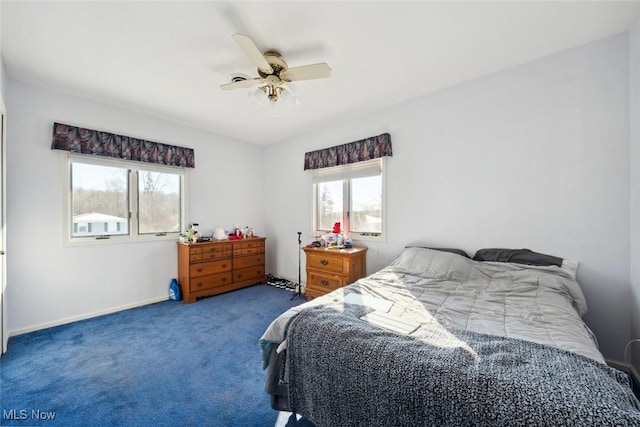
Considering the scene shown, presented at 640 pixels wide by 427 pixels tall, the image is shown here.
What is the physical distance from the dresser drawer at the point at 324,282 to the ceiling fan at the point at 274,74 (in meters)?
2.13

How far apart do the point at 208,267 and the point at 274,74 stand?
2782mm

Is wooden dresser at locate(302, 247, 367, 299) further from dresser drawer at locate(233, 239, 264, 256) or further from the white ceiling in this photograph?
the white ceiling

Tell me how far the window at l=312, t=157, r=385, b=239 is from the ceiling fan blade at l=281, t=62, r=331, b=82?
156 cm

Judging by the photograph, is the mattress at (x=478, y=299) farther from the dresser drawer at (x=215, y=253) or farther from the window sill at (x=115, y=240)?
the window sill at (x=115, y=240)

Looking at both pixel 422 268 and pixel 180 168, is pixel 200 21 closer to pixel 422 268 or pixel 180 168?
pixel 180 168

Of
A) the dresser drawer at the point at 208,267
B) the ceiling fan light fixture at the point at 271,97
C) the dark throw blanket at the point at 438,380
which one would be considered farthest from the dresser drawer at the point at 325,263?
the ceiling fan light fixture at the point at 271,97

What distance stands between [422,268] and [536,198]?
118cm

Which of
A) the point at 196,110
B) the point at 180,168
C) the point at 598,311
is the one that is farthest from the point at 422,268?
the point at 180,168

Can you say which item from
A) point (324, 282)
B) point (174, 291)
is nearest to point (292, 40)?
point (324, 282)

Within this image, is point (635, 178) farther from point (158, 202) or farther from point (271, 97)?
point (158, 202)

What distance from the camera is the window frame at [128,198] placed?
2.82m

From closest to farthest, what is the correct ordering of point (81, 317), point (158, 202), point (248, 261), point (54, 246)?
point (54, 246)
point (81, 317)
point (158, 202)
point (248, 261)

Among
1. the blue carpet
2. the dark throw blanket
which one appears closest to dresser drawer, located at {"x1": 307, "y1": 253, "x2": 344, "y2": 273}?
the blue carpet

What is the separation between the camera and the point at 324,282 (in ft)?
10.7
